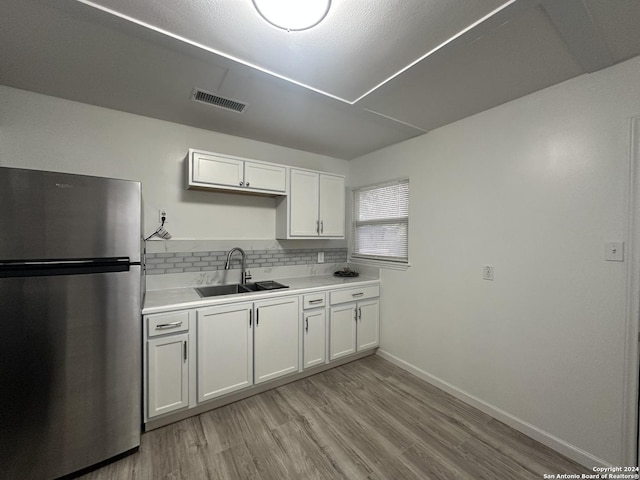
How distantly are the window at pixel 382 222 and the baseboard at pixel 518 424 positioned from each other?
1190mm

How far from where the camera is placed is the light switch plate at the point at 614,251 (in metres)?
1.51

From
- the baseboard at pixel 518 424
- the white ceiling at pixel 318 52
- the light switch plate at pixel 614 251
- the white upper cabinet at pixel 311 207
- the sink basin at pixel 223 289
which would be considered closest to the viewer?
the white ceiling at pixel 318 52

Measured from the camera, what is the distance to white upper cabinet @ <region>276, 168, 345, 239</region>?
2.87 meters

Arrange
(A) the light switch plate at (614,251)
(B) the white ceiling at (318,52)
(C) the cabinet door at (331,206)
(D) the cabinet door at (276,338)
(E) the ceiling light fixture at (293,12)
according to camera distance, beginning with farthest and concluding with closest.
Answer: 1. (C) the cabinet door at (331,206)
2. (D) the cabinet door at (276,338)
3. (A) the light switch plate at (614,251)
4. (B) the white ceiling at (318,52)
5. (E) the ceiling light fixture at (293,12)

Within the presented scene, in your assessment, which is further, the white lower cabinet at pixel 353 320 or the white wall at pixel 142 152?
the white lower cabinet at pixel 353 320

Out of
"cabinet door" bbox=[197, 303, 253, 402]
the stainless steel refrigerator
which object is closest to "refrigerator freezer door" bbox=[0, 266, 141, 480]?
the stainless steel refrigerator

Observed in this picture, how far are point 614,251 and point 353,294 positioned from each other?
2.02 metres

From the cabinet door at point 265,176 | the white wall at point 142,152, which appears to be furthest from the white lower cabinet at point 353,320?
the cabinet door at point 265,176

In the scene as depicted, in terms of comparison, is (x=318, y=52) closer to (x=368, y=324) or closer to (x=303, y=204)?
(x=303, y=204)

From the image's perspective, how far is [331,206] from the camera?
10.4ft

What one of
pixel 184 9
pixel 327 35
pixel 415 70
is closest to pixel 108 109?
pixel 184 9

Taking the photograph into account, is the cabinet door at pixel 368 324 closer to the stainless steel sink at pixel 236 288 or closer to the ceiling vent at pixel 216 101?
the stainless steel sink at pixel 236 288

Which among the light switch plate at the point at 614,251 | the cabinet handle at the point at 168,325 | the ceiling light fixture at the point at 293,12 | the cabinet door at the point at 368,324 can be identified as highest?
the ceiling light fixture at the point at 293,12

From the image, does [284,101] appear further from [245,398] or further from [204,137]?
[245,398]
